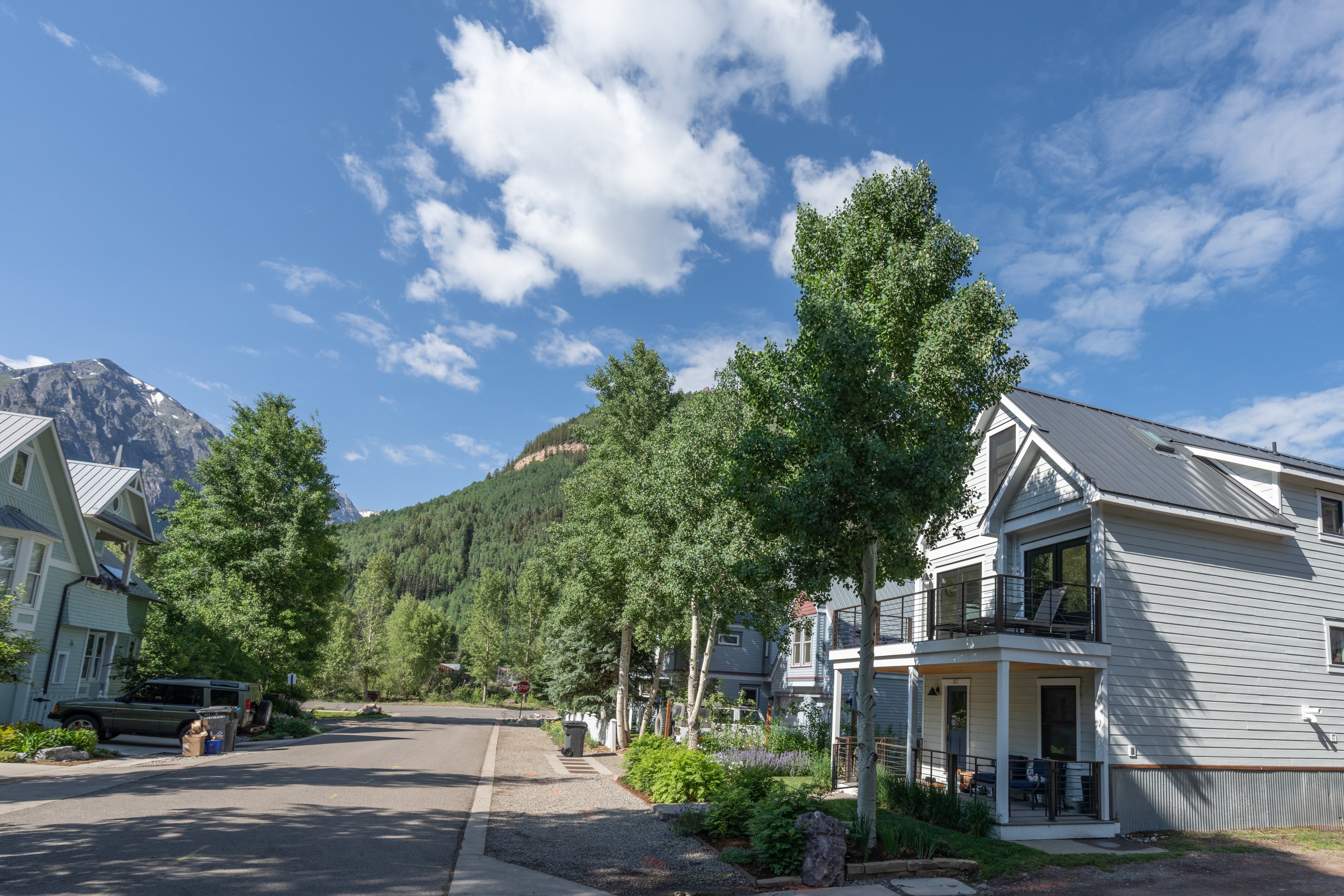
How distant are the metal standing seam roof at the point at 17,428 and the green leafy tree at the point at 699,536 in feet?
55.7

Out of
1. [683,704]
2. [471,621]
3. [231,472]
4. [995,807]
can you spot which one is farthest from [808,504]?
[471,621]

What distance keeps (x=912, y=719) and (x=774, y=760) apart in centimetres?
391

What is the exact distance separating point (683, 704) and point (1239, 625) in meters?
16.0

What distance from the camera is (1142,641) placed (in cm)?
1429

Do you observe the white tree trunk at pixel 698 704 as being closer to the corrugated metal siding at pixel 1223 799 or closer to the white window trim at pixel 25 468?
the corrugated metal siding at pixel 1223 799

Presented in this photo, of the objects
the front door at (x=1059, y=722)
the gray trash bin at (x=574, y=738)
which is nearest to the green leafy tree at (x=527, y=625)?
the gray trash bin at (x=574, y=738)

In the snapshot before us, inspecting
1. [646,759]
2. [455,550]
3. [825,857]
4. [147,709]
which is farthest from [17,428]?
[455,550]

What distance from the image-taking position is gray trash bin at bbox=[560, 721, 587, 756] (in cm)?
2483

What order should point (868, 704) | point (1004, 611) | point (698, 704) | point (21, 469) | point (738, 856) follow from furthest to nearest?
point (21, 469) < point (698, 704) < point (1004, 611) < point (868, 704) < point (738, 856)

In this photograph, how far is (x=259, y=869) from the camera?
27.7 ft

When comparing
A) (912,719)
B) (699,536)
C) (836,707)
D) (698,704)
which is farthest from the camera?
(698,704)

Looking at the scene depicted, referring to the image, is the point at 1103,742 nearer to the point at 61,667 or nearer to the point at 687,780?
the point at 687,780

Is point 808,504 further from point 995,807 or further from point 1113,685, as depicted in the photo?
point 1113,685

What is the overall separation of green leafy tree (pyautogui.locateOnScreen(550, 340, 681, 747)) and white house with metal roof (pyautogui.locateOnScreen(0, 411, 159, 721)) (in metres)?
15.3
